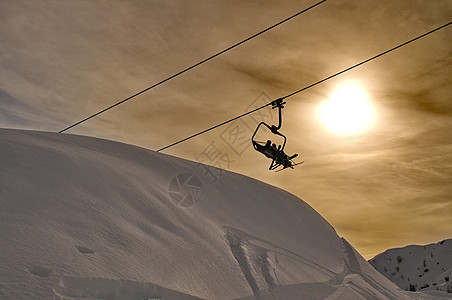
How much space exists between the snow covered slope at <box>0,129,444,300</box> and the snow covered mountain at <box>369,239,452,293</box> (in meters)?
27.9

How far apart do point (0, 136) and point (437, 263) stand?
37.7m

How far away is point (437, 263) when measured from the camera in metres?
33.9

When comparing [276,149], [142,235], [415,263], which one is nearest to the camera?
[142,235]

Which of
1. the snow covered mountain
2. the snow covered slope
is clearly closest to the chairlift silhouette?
the snow covered slope

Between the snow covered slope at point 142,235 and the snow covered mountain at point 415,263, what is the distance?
91.6 ft

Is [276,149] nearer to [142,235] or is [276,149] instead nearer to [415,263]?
[142,235]

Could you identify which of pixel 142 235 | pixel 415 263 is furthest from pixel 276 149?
pixel 415 263

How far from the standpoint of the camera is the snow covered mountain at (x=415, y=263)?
1255 inches

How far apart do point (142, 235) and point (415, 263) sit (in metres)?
39.6

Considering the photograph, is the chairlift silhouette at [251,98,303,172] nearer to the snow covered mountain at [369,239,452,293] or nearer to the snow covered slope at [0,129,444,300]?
the snow covered slope at [0,129,444,300]

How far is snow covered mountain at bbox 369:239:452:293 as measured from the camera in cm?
3188

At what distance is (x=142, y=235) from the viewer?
13.1 ft

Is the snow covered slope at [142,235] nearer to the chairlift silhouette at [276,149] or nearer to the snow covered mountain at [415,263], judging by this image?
the chairlift silhouette at [276,149]

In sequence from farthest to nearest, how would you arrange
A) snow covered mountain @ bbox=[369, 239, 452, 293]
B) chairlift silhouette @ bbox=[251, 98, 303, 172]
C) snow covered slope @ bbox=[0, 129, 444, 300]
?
1. snow covered mountain @ bbox=[369, 239, 452, 293]
2. chairlift silhouette @ bbox=[251, 98, 303, 172]
3. snow covered slope @ bbox=[0, 129, 444, 300]
